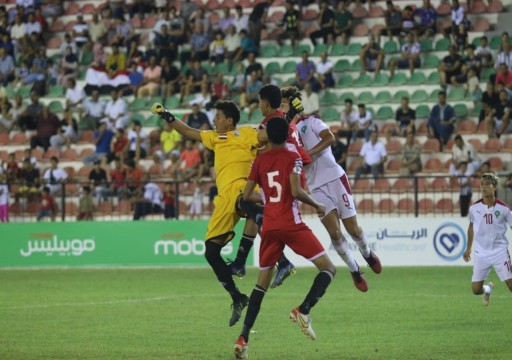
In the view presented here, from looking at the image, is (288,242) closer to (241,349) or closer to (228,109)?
(241,349)

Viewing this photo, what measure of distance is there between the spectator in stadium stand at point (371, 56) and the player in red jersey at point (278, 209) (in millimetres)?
20437

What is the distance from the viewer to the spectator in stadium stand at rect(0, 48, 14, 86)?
118 ft

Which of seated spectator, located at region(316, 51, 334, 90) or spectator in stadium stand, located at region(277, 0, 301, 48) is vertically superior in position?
spectator in stadium stand, located at region(277, 0, 301, 48)

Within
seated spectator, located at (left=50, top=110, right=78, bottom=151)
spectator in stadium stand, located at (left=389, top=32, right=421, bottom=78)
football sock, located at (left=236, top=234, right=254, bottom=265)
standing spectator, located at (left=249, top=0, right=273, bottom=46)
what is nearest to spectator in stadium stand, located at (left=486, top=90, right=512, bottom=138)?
spectator in stadium stand, located at (left=389, top=32, right=421, bottom=78)

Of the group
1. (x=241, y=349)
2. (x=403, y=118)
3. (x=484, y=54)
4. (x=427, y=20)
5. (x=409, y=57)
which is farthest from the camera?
(x=427, y=20)

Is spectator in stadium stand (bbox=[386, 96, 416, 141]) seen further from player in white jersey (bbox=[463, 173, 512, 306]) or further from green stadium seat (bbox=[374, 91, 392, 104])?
player in white jersey (bbox=[463, 173, 512, 306])

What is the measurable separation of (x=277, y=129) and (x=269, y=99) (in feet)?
4.48

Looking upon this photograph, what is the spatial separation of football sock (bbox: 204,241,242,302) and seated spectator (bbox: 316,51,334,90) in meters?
18.4

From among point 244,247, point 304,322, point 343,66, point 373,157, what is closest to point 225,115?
point 244,247

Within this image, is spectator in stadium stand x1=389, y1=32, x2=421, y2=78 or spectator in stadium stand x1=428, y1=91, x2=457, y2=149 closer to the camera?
spectator in stadium stand x1=428, y1=91, x2=457, y2=149

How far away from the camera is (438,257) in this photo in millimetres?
24672

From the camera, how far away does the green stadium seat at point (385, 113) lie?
98.2 ft

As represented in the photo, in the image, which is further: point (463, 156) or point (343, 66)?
point (343, 66)

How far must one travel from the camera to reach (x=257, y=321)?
14.9 m
